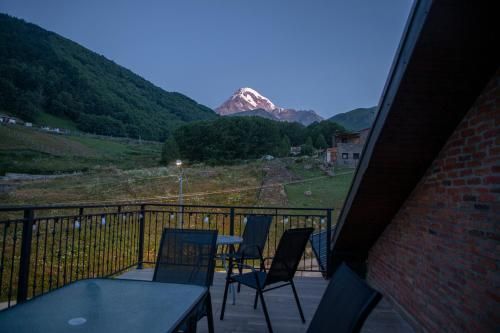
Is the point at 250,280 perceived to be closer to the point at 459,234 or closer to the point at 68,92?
the point at 459,234

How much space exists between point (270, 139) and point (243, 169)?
923 cm

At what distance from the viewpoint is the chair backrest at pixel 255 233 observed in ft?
13.1

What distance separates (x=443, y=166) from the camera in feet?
8.32

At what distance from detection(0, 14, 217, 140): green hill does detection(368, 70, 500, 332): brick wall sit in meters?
41.5

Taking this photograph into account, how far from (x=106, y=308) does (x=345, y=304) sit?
1.01 metres

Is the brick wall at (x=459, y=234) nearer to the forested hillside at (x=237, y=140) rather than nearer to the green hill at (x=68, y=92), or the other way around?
the forested hillside at (x=237, y=140)

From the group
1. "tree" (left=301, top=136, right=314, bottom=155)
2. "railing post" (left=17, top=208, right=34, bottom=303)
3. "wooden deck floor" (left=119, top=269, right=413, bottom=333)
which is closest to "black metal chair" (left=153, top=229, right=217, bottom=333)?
"wooden deck floor" (left=119, top=269, right=413, bottom=333)

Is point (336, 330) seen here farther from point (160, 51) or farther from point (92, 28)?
point (92, 28)

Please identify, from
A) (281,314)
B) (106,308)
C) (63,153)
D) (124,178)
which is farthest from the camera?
(63,153)

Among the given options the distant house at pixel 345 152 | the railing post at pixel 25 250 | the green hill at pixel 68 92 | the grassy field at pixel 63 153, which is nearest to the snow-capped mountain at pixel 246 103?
the green hill at pixel 68 92

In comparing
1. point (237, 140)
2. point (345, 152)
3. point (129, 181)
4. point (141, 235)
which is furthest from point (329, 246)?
point (237, 140)

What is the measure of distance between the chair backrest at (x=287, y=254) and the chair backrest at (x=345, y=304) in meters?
1.42

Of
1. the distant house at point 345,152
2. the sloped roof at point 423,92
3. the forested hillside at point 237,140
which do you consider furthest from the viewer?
the forested hillside at point 237,140

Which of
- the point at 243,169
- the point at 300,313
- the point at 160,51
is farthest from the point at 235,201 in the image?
the point at 160,51
